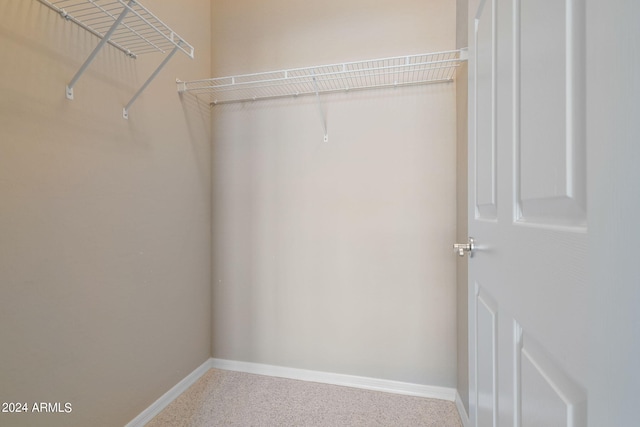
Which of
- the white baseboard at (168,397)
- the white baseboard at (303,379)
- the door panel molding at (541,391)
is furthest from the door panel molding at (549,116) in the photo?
the white baseboard at (168,397)

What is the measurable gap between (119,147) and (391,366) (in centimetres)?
190

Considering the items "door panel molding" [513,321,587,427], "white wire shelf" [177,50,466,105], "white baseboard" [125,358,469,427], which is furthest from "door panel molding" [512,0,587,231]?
"white baseboard" [125,358,469,427]

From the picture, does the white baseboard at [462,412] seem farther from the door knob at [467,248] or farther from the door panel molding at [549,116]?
the door panel molding at [549,116]

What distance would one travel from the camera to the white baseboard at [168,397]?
1396mm

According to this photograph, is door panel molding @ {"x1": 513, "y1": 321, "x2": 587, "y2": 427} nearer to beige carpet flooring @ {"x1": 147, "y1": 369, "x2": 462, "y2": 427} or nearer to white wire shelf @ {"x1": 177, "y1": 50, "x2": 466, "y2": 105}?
beige carpet flooring @ {"x1": 147, "y1": 369, "x2": 462, "y2": 427}

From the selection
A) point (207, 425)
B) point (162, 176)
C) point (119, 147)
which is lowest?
point (207, 425)

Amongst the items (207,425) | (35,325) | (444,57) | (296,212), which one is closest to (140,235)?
(35,325)

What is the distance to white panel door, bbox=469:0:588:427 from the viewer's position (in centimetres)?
38

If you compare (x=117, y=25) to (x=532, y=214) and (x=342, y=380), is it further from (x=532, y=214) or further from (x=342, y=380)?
(x=342, y=380)

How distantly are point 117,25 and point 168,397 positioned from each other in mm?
1818

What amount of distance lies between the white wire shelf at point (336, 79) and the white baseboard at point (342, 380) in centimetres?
175

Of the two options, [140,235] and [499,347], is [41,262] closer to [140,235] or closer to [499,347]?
[140,235]

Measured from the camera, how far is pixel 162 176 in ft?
5.03

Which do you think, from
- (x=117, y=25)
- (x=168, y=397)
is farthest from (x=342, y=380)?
(x=117, y=25)
